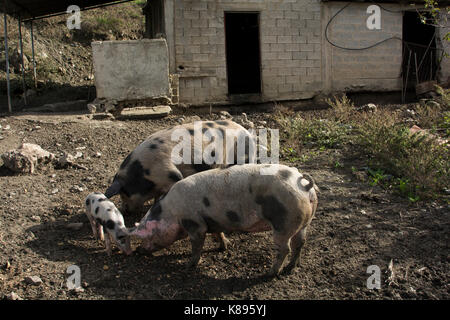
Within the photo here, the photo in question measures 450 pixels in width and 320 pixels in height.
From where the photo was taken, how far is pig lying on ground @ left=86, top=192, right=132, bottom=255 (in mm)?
4043

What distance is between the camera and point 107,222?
4086 mm

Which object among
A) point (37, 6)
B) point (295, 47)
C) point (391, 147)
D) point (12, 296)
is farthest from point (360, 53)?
point (12, 296)

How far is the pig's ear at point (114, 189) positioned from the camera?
4.60 metres

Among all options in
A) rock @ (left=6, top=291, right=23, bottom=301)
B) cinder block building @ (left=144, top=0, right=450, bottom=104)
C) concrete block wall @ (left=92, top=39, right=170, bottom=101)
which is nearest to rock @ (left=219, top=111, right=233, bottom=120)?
cinder block building @ (left=144, top=0, right=450, bottom=104)

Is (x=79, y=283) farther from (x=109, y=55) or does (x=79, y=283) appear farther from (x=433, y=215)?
(x=109, y=55)

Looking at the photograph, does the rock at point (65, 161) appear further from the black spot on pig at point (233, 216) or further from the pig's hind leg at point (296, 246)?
the pig's hind leg at point (296, 246)

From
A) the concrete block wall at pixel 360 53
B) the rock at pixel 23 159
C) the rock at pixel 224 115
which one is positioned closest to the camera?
the rock at pixel 23 159

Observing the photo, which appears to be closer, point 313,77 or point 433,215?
point 433,215

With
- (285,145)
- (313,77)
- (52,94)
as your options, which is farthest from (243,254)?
(52,94)

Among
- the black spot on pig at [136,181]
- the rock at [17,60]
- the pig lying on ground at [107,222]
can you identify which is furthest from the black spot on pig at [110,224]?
the rock at [17,60]

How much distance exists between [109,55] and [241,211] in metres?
6.48

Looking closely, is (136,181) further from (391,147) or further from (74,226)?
(391,147)

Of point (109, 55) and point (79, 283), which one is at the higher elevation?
point (109, 55)

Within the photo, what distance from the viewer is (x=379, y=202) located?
499 cm
